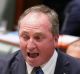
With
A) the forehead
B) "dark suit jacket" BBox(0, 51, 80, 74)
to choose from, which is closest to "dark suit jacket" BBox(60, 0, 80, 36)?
"dark suit jacket" BBox(0, 51, 80, 74)

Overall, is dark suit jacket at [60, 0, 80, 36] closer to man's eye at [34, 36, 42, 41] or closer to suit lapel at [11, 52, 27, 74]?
suit lapel at [11, 52, 27, 74]

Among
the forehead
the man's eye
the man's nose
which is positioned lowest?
the man's nose

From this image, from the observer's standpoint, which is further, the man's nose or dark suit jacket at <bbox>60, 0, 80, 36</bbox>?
dark suit jacket at <bbox>60, 0, 80, 36</bbox>

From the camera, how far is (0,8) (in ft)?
14.8

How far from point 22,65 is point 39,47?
0.24 metres

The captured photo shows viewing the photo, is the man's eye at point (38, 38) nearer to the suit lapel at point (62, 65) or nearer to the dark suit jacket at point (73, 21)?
the suit lapel at point (62, 65)

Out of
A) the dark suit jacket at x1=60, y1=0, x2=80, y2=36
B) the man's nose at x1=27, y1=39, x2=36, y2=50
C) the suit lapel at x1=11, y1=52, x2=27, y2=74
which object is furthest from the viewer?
the dark suit jacket at x1=60, y1=0, x2=80, y2=36

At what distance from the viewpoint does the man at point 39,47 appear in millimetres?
1632

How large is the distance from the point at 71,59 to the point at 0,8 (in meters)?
2.80

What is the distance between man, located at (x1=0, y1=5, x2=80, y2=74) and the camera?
1.63 m

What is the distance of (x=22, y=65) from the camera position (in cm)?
182

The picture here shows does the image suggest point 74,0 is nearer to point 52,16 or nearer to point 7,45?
point 7,45

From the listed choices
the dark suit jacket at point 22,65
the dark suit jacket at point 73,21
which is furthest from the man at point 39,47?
the dark suit jacket at point 73,21

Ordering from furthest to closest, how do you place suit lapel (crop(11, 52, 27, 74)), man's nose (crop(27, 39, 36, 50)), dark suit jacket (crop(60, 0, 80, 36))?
dark suit jacket (crop(60, 0, 80, 36)), suit lapel (crop(11, 52, 27, 74)), man's nose (crop(27, 39, 36, 50))
